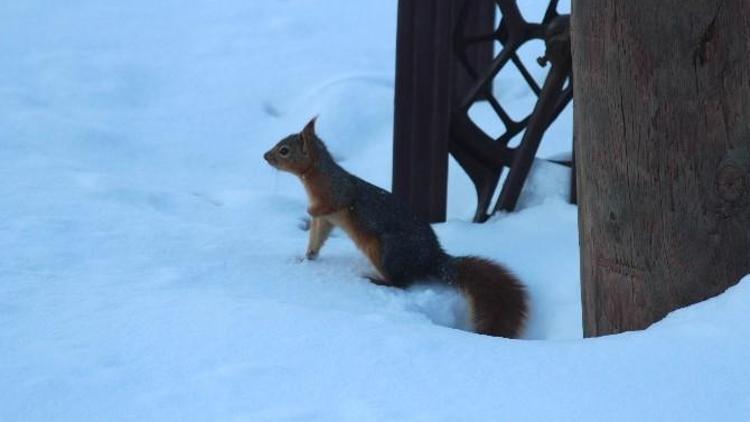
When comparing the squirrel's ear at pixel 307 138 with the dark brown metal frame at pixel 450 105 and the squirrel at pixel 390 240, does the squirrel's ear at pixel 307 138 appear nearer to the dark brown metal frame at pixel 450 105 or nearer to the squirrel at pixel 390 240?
the squirrel at pixel 390 240

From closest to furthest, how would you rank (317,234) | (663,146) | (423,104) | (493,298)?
1. (663,146)
2. (493,298)
3. (317,234)
4. (423,104)

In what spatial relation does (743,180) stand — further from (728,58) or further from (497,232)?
(497,232)

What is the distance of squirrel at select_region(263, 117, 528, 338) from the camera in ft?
13.1

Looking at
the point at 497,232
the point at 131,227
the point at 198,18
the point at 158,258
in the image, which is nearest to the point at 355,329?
the point at 158,258

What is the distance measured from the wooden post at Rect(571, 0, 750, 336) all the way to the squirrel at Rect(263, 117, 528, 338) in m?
1.11

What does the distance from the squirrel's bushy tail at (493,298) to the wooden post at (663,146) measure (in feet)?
3.48

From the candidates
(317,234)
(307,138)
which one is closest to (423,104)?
(307,138)

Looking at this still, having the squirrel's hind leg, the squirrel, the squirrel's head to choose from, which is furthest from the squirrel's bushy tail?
the squirrel's head

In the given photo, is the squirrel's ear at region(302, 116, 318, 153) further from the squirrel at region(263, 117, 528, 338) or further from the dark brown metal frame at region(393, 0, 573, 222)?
the dark brown metal frame at region(393, 0, 573, 222)

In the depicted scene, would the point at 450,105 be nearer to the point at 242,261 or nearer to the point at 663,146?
the point at 242,261

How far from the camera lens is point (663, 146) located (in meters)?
2.67

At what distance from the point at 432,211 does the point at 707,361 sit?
105 inches

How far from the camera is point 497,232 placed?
4.82m

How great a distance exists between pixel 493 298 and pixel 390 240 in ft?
1.50
